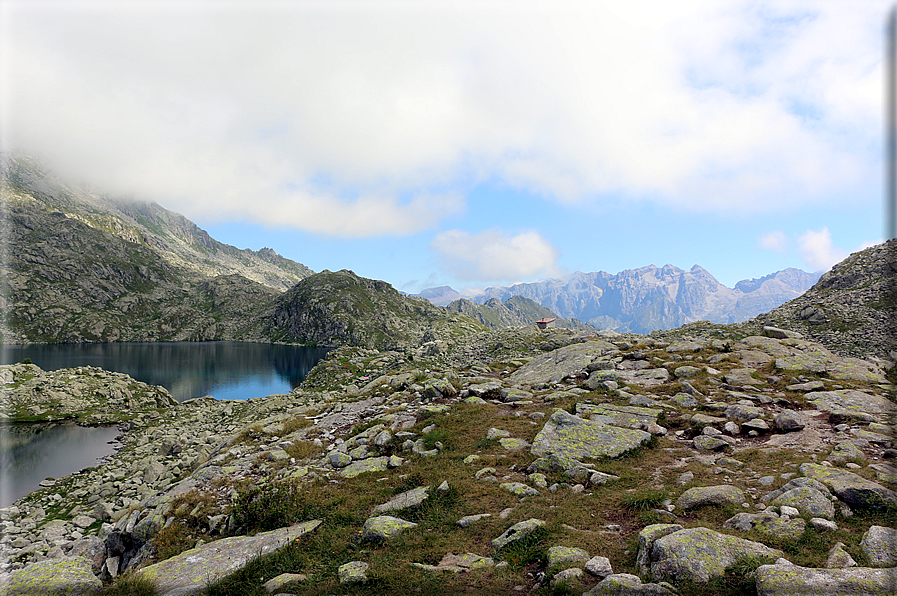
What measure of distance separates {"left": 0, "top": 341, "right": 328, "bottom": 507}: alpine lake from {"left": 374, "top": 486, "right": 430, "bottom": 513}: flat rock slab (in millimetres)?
45841

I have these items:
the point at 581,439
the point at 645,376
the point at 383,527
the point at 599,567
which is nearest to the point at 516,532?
the point at 599,567

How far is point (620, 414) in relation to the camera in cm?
2027

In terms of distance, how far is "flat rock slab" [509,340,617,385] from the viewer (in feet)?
104

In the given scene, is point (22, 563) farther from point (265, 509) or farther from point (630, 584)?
point (630, 584)

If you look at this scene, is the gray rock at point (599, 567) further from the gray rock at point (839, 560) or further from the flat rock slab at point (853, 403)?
the flat rock slab at point (853, 403)

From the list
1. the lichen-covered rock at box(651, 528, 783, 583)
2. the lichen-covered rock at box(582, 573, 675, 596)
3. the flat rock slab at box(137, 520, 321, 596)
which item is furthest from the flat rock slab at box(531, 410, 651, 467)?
the flat rock slab at box(137, 520, 321, 596)

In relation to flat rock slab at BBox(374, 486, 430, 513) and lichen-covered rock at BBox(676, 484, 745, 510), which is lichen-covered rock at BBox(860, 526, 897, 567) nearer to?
lichen-covered rock at BBox(676, 484, 745, 510)

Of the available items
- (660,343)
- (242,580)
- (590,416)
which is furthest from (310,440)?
Answer: (660,343)

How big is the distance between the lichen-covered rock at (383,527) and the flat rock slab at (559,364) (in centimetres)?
2048

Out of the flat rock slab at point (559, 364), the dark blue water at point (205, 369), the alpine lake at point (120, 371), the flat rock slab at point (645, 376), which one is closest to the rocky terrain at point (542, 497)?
the flat rock slab at point (645, 376)

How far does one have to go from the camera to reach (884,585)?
664 cm

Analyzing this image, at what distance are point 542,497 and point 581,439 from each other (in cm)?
504

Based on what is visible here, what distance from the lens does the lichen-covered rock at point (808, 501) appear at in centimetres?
963

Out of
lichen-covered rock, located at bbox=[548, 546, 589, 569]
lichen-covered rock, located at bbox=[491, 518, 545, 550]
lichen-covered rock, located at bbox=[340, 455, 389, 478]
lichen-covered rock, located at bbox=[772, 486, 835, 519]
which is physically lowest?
lichen-covered rock, located at bbox=[340, 455, 389, 478]
